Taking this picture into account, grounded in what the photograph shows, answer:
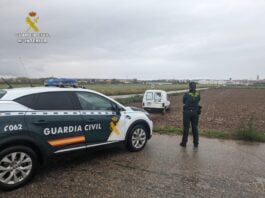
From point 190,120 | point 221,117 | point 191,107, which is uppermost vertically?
point 191,107

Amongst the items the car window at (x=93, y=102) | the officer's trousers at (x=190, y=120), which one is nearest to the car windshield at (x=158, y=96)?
the officer's trousers at (x=190, y=120)

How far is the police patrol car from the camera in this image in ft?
11.1

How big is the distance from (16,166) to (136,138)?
2.76m

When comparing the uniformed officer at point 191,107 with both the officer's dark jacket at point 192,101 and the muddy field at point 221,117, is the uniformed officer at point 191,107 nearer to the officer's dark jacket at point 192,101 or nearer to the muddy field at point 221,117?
the officer's dark jacket at point 192,101

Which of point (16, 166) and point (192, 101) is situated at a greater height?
point (192, 101)

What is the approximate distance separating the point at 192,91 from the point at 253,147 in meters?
2.36

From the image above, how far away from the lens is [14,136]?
11.1 feet

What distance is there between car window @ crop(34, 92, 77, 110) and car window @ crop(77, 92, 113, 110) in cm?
24

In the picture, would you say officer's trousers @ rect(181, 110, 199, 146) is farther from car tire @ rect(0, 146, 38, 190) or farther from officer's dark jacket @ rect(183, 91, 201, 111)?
car tire @ rect(0, 146, 38, 190)

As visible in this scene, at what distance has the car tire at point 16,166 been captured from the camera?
3.35m

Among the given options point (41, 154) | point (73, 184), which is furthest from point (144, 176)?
point (41, 154)

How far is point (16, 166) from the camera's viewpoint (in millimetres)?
3469

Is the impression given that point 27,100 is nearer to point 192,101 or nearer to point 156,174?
point 156,174

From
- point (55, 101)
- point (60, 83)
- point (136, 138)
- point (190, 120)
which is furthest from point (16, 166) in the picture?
point (190, 120)
